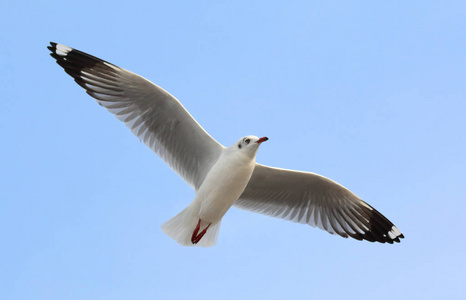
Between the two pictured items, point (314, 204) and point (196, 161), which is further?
point (314, 204)

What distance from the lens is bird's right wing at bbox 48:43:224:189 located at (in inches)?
294

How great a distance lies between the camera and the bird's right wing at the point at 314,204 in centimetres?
797

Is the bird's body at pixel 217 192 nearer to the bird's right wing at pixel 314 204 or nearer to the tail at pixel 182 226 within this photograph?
the tail at pixel 182 226

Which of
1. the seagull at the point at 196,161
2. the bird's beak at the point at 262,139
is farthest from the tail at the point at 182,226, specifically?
the bird's beak at the point at 262,139

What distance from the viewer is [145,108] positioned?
7555 mm

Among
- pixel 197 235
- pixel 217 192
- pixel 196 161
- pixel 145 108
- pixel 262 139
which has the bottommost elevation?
pixel 197 235

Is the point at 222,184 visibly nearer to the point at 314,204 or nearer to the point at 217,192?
the point at 217,192

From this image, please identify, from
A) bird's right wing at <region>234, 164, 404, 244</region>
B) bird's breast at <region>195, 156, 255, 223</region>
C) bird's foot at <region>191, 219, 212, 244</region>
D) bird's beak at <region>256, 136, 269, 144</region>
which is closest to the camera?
bird's beak at <region>256, 136, 269, 144</region>

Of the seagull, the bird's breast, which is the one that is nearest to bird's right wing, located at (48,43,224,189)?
the seagull

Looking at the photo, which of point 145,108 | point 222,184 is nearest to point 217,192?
point 222,184

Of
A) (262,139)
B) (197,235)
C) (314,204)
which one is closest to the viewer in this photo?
(262,139)

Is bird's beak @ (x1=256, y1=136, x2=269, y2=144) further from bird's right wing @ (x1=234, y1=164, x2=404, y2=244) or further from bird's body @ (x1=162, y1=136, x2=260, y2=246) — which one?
bird's right wing @ (x1=234, y1=164, x2=404, y2=244)

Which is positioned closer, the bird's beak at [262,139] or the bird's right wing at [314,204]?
the bird's beak at [262,139]

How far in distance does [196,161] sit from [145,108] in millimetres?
809
